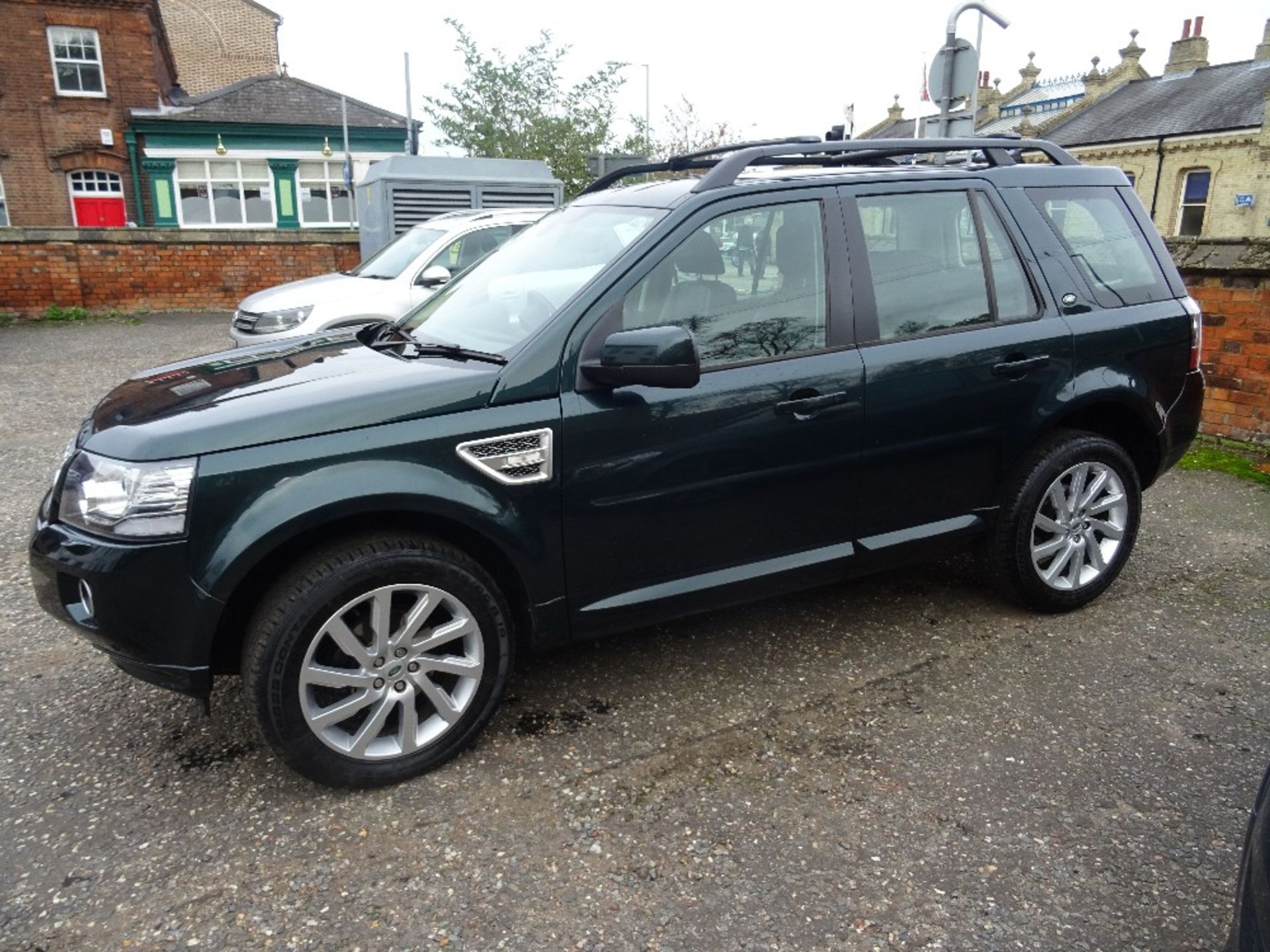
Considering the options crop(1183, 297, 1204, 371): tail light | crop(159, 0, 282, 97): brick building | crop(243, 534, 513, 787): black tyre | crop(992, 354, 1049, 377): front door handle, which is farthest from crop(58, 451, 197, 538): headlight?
crop(159, 0, 282, 97): brick building

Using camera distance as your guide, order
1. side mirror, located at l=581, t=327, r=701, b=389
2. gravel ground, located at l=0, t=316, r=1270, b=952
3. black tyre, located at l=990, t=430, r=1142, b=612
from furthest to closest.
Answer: black tyre, located at l=990, t=430, r=1142, b=612 → side mirror, located at l=581, t=327, r=701, b=389 → gravel ground, located at l=0, t=316, r=1270, b=952

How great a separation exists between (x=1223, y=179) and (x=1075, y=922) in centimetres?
3946

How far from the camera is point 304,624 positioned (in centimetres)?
262

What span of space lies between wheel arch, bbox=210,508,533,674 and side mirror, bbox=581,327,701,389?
2.15 feet

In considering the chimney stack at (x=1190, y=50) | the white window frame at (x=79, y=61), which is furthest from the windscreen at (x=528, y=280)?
the chimney stack at (x=1190, y=50)

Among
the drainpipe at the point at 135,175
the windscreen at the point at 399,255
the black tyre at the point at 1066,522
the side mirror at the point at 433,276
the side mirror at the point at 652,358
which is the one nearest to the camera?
the side mirror at the point at 652,358

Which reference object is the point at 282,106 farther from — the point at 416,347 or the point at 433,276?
the point at 416,347

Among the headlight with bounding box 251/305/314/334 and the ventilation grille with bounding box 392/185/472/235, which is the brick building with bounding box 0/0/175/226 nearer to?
the ventilation grille with bounding box 392/185/472/235

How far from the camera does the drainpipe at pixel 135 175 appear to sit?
27.9 m

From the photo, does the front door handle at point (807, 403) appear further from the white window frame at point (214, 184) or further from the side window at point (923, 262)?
the white window frame at point (214, 184)

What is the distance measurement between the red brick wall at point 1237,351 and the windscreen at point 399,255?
666 cm

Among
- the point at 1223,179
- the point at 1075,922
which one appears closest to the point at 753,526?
the point at 1075,922

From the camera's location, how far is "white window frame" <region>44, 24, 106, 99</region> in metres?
26.3

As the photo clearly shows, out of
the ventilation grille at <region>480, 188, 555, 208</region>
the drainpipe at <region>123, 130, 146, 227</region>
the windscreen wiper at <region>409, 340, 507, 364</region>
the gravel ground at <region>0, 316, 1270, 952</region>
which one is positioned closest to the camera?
the gravel ground at <region>0, 316, 1270, 952</region>
